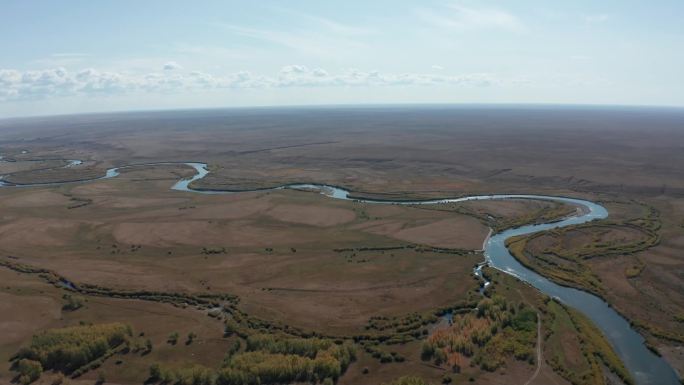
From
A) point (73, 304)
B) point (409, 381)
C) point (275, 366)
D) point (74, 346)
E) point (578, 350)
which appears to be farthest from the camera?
point (73, 304)

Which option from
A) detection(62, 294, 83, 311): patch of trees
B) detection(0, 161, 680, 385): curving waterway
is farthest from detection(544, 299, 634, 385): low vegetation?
detection(62, 294, 83, 311): patch of trees

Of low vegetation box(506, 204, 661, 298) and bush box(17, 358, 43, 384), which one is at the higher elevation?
low vegetation box(506, 204, 661, 298)

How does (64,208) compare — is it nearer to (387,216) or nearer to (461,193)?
(387,216)

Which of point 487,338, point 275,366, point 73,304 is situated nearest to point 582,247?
point 487,338

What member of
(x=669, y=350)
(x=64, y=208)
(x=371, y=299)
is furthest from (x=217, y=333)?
(x=64, y=208)

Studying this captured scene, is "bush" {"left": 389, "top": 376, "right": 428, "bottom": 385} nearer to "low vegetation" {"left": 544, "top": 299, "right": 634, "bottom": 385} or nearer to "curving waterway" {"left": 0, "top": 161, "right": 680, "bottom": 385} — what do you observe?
"low vegetation" {"left": 544, "top": 299, "right": 634, "bottom": 385}

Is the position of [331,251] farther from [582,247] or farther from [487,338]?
[582,247]

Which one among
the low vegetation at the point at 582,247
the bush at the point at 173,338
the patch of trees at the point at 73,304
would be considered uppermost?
the low vegetation at the point at 582,247

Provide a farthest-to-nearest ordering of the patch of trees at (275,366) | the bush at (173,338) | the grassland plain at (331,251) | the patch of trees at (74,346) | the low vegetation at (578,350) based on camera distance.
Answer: the grassland plain at (331,251)
the bush at (173,338)
the patch of trees at (74,346)
the low vegetation at (578,350)
the patch of trees at (275,366)

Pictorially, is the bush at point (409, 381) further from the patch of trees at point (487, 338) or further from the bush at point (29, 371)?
the bush at point (29, 371)

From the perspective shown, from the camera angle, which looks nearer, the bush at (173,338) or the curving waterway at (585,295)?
the curving waterway at (585,295)

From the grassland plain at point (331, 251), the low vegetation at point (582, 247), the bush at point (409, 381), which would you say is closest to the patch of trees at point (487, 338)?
the grassland plain at point (331, 251)
